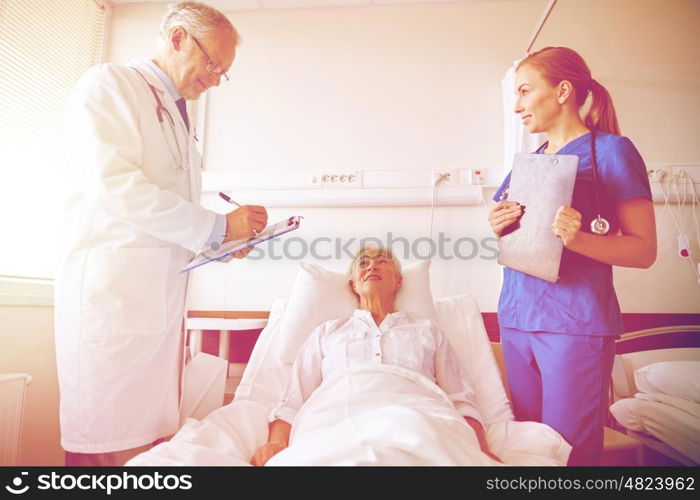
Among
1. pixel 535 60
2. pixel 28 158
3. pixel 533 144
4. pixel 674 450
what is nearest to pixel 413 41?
pixel 533 144

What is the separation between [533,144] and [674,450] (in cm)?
135

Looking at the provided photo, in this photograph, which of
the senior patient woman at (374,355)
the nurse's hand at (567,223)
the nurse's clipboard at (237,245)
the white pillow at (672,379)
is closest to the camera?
the nurse's hand at (567,223)

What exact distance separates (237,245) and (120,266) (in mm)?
298

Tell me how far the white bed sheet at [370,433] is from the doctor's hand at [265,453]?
3cm

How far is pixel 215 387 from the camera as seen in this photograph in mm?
1488

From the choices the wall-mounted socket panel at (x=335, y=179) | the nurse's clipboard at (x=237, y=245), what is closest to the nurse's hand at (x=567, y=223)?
the nurse's clipboard at (x=237, y=245)

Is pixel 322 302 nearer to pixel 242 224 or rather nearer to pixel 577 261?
pixel 242 224

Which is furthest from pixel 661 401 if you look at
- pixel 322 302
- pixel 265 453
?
pixel 265 453

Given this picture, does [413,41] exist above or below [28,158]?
above

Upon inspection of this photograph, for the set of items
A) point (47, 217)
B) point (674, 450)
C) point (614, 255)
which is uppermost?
point (47, 217)

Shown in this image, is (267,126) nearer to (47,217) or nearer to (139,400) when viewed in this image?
(47,217)

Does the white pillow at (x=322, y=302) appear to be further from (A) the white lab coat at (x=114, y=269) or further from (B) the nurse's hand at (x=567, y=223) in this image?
(B) the nurse's hand at (x=567, y=223)

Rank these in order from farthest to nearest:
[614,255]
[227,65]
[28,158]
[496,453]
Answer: [28,158]
[227,65]
[496,453]
[614,255]

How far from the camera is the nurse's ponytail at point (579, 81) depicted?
3.94 ft
